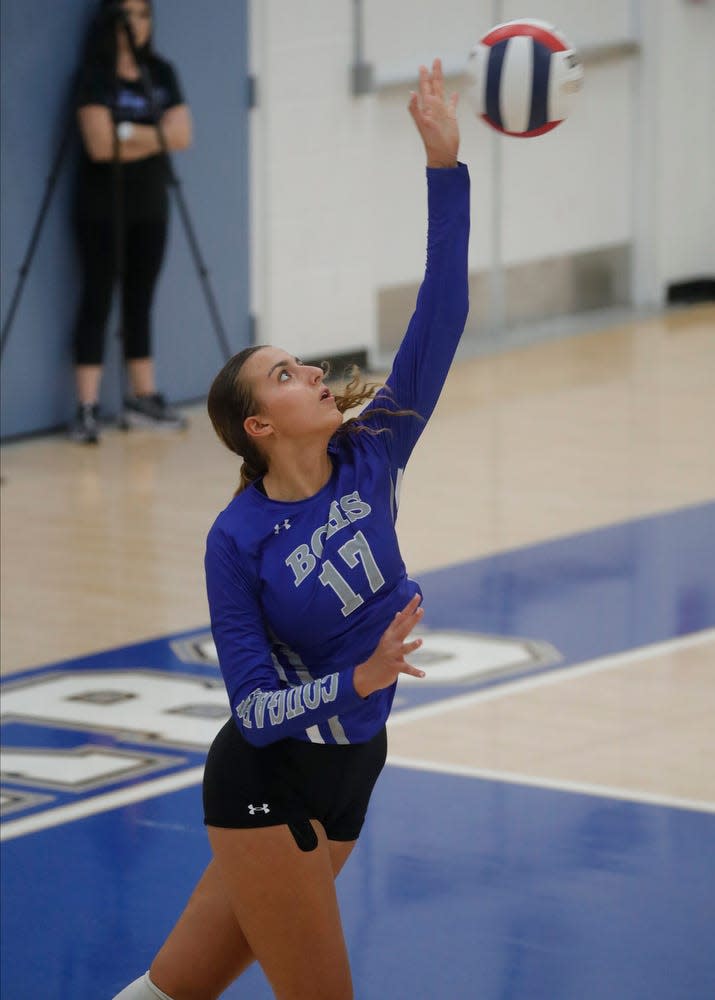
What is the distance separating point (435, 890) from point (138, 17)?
6.31m

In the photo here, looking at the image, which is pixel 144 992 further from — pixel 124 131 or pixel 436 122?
pixel 124 131

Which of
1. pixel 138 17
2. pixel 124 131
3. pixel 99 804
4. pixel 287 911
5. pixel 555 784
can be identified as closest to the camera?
pixel 287 911

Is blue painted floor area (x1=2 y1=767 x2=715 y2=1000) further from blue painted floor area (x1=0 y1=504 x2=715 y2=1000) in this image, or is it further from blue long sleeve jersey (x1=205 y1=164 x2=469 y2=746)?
blue long sleeve jersey (x1=205 y1=164 x2=469 y2=746)

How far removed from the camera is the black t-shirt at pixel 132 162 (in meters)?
10.2

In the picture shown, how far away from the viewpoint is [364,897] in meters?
4.85

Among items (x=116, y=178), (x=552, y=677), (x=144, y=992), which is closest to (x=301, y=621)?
(x=144, y=992)

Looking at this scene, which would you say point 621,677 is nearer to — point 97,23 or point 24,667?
point 24,667

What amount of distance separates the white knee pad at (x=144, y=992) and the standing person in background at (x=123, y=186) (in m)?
7.01

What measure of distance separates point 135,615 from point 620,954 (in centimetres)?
329

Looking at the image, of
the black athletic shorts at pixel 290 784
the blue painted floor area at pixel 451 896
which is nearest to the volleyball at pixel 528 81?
the blue painted floor area at pixel 451 896

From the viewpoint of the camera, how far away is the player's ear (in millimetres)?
3428

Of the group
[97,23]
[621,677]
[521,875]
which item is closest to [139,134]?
[97,23]

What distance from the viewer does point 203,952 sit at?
3453 mm

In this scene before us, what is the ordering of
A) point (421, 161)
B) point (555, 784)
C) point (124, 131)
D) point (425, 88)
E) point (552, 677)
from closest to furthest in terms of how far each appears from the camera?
point (425, 88)
point (555, 784)
point (552, 677)
point (124, 131)
point (421, 161)
